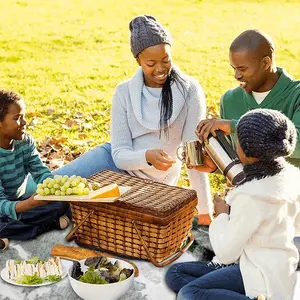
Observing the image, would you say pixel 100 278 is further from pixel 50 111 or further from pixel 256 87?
pixel 50 111

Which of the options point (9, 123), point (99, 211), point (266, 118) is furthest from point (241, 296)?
point (9, 123)

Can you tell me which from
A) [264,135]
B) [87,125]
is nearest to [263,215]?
[264,135]

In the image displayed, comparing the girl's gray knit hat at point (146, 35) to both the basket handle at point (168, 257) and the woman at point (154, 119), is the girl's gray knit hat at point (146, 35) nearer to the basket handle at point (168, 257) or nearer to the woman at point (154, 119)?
the woman at point (154, 119)

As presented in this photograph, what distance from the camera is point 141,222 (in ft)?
10.6

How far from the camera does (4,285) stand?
3.09 m

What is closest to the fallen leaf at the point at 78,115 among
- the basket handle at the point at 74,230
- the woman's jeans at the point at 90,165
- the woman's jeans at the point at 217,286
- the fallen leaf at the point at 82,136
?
the fallen leaf at the point at 82,136

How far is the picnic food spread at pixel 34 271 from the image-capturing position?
10.1 ft

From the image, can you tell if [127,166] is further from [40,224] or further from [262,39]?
[262,39]

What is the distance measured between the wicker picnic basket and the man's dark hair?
768mm

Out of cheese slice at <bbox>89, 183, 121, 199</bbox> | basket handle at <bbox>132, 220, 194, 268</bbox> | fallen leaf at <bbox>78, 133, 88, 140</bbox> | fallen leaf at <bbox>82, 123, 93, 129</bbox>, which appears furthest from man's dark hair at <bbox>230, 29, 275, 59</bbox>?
fallen leaf at <bbox>82, 123, 93, 129</bbox>

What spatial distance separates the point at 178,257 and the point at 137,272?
27cm

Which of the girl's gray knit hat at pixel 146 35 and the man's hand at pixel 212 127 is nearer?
the man's hand at pixel 212 127

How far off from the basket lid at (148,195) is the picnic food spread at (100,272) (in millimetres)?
300

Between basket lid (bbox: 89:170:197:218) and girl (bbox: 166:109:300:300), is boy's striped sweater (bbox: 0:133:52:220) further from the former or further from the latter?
girl (bbox: 166:109:300:300)
